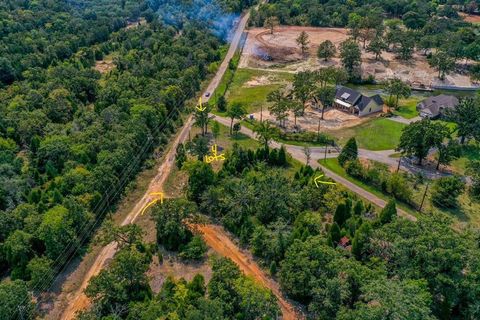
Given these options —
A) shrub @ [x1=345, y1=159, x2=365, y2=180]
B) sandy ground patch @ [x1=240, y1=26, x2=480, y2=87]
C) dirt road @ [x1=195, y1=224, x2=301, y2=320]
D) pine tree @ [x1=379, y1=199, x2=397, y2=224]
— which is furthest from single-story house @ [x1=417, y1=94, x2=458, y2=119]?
dirt road @ [x1=195, y1=224, x2=301, y2=320]

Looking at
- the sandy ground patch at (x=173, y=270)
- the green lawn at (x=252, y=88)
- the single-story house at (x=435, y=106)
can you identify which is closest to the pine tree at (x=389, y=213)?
the sandy ground patch at (x=173, y=270)

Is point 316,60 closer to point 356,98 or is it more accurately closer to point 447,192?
point 356,98

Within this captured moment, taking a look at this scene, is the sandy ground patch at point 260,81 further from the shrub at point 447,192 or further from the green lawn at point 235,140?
the shrub at point 447,192

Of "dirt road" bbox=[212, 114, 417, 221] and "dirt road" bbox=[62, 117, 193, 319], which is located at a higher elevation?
"dirt road" bbox=[212, 114, 417, 221]

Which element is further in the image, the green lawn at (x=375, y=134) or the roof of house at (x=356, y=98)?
the roof of house at (x=356, y=98)

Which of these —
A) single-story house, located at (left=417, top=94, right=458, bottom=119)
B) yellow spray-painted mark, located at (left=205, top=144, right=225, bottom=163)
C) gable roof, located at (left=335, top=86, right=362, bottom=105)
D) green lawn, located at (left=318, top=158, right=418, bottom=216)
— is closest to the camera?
green lawn, located at (left=318, top=158, right=418, bottom=216)

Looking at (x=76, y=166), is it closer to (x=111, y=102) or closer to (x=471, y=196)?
(x=111, y=102)

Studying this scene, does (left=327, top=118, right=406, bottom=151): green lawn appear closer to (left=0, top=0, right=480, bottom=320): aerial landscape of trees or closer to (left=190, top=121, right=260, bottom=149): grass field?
(left=0, top=0, right=480, bottom=320): aerial landscape of trees
